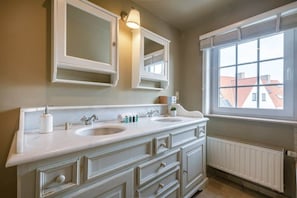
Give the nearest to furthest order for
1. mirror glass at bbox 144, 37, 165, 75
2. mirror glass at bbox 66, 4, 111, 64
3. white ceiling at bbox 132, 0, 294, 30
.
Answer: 1. mirror glass at bbox 66, 4, 111, 64
2. white ceiling at bbox 132, 0, 294, 30
3. mirror glass at bbox 144, 37, 165, 75

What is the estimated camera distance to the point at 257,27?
1508mm

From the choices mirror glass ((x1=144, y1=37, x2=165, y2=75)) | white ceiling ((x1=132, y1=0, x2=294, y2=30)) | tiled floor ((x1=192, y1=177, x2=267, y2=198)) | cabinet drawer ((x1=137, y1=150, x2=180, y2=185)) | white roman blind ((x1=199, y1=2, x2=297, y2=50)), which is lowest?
tiled floor ((x1=192, y1=177, x2=267, y2=198))

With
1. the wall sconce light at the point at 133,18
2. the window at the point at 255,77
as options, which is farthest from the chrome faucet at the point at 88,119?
the window at the point at 255,77

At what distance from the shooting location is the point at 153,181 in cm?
105

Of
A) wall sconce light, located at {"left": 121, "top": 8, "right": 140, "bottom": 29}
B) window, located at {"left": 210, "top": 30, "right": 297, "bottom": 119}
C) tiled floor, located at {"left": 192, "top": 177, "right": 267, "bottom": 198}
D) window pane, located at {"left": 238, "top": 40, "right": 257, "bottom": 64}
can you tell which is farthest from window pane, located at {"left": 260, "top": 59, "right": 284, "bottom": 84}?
wall sconce light, located at {"left": 121, "top": 8, "right": 140, "bottom": 29}

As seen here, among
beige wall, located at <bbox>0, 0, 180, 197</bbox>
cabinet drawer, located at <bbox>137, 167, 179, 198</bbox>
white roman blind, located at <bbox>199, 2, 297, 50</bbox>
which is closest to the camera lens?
beige wall, located at <bbox>0, 0, 180, 197</bbox>

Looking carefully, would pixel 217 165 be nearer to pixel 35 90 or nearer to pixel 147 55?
pixel 147 55

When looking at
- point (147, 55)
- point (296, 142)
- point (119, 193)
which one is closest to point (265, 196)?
point (296, 142)

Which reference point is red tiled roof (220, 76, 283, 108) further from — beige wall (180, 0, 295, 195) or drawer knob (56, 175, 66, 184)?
drawer knob (56, 175, 66, 184)

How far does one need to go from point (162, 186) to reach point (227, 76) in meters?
1.54

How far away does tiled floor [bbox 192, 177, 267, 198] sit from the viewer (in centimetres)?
153

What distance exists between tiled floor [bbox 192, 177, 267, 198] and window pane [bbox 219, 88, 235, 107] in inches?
37.4

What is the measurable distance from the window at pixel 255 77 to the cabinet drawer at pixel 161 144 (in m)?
1.13

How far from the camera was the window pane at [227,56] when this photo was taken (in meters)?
1.87
